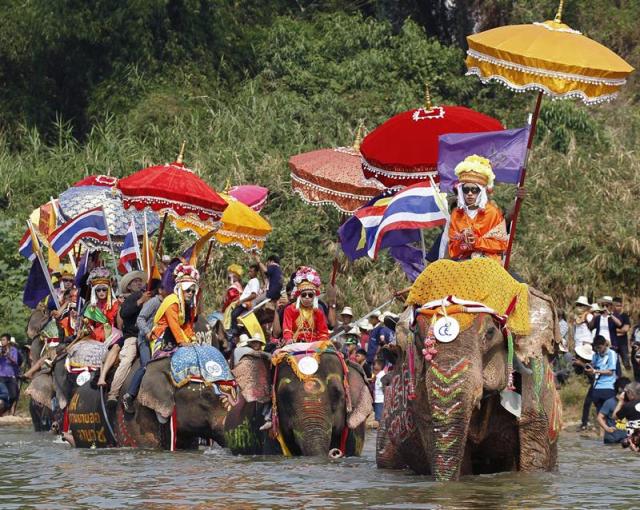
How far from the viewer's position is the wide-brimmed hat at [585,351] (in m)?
21.5

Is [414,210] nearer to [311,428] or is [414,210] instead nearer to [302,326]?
[302,326]

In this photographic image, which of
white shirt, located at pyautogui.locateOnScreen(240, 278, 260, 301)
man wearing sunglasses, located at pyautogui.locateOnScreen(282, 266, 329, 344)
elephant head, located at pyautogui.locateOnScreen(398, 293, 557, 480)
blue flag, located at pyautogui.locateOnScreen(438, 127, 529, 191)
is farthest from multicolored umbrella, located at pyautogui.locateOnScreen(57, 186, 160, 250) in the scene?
elephant head, located at pyautogui.locateOnScreen(398, 293, 557, 480)

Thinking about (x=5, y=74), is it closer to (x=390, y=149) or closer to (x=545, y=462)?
(x=390, y=149)

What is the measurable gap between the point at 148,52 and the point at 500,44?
795 inches

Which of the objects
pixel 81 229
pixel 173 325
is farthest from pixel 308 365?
pixel 81 229

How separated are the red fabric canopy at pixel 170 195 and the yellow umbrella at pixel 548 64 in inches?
225

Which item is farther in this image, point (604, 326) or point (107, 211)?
point (604, 326)

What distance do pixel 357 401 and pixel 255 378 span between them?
95 centimetres

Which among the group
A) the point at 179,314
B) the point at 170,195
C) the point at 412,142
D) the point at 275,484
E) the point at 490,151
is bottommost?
the point at 275,484

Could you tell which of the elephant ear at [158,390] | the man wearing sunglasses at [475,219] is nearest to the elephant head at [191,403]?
the elephant ear at [158,390]

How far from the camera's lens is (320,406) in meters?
14.8

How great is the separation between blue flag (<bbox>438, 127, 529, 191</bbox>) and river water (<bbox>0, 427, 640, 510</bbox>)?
8.18ft

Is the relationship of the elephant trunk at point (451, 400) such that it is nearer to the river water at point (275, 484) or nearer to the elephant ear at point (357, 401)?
the river water at point (275, 484)

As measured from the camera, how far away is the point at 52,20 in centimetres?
3269
